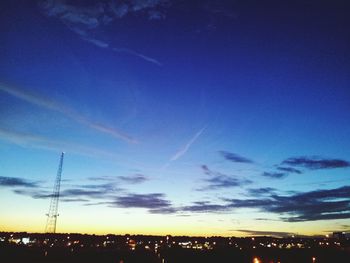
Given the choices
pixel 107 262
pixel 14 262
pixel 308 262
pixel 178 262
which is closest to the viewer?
pixel 14 262

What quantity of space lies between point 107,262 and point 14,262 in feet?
90.2

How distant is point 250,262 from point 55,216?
69765 millimetres

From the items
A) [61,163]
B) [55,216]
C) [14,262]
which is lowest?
[14,262]

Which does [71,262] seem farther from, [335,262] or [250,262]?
[335,262]

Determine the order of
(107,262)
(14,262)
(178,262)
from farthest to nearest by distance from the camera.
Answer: (178,262), (107,262), (14,262)

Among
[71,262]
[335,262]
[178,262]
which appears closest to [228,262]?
[178,262]

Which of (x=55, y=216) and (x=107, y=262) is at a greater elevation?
(x=55, y=216)

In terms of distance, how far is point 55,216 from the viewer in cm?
14138

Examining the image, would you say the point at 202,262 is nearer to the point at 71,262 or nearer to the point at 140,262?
the point at 140,262

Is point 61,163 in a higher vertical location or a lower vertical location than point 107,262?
higher

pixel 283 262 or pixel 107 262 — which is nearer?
pixel 107 262

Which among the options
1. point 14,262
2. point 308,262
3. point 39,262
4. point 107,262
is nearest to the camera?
point 14,262

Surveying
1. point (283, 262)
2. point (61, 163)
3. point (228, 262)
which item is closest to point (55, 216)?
point (61, 163)

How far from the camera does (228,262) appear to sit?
141375 millimetres
